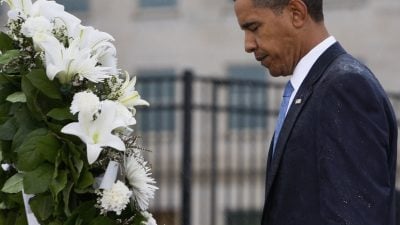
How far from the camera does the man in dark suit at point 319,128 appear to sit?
126 inches

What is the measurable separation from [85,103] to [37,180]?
27cm

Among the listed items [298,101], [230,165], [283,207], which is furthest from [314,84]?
[230,165]

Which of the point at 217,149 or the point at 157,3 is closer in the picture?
the point at 217,149

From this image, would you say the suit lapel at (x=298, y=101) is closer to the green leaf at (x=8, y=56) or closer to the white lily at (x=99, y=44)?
the white lily at (x=99, y=44)

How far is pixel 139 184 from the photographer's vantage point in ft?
11.0

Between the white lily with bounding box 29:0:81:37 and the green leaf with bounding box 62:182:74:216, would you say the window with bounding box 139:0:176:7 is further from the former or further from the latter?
the green leaf with bounding box 62:182:74:216

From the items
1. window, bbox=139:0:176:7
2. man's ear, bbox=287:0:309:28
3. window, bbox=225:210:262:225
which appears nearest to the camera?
man's ear, bbox=287:0:309:28

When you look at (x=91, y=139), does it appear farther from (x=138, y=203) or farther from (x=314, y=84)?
(x=314, y=84)

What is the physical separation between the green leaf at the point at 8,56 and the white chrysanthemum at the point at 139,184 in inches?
18.9

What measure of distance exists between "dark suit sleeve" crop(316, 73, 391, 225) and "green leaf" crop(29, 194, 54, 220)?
2.63ft

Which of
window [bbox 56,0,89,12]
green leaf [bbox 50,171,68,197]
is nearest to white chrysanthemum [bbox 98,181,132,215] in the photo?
green leaf [bbox 50,171,68,197]

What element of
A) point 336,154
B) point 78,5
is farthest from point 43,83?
point 78,5

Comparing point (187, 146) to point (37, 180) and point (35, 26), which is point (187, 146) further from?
point (37, 180)

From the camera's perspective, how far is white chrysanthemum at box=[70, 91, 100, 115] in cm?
319
